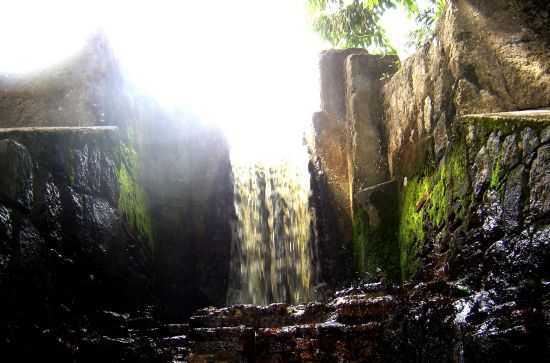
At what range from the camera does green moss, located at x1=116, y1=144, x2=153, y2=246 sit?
19.5 feet

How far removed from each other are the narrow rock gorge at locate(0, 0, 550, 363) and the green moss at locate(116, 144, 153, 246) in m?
0.05

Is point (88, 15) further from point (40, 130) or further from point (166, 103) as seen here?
point (40, 130)

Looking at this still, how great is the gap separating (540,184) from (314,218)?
4875mm

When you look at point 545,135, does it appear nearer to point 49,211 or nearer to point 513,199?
point 513,199

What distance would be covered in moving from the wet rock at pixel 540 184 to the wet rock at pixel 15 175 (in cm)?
340

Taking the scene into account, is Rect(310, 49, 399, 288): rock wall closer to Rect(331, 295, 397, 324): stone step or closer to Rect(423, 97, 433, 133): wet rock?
Rect(423, 97, 433, 133): wet rock

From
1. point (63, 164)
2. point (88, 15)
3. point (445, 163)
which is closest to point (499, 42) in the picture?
point (445, 163)

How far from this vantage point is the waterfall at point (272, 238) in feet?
26.4

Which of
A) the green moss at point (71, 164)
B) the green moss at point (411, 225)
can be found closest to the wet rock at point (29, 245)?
the green moss at point (71, 164)

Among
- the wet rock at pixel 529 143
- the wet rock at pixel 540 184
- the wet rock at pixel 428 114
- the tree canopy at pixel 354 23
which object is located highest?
the tree canopy at pixel 354 23

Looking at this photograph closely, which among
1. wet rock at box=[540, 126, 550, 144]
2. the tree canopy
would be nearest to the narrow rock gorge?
wet rock at box=[540, 126, 550, 144]

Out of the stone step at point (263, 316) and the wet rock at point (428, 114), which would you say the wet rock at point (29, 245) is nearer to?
the stone step at point (263, 316)

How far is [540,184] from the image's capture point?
3.12 metres

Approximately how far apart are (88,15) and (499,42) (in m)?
4.93
